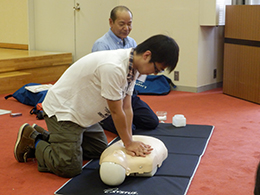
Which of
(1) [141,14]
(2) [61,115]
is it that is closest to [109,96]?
(2) [61,115]

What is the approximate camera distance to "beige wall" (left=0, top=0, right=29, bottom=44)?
6074 millimetres

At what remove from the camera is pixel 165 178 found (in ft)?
6.47

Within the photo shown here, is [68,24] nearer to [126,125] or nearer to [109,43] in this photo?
[109,43]

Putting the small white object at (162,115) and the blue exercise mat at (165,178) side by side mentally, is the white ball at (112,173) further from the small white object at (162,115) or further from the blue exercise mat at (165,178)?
the small white object at (162,115)

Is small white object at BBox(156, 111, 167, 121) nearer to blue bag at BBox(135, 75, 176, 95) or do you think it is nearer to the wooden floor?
blue bag at BBox(135, 75, 176, 95)

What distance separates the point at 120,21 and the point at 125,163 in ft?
4.45

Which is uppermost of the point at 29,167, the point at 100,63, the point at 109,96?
the point at 100,63

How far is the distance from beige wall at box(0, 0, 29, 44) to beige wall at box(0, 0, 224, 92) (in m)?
2.17

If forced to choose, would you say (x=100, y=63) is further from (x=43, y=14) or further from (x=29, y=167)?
(x=43, y=14)

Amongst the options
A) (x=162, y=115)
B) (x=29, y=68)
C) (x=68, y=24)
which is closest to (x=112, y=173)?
(x=162, y=115)

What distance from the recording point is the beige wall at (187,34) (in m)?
4.31

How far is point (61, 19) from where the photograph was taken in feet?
18.1

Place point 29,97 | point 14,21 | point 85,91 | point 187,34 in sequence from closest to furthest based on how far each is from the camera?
point 85,91 → point 29,97 → point 187,34 → point 14,21

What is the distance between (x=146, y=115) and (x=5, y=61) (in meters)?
2.53
